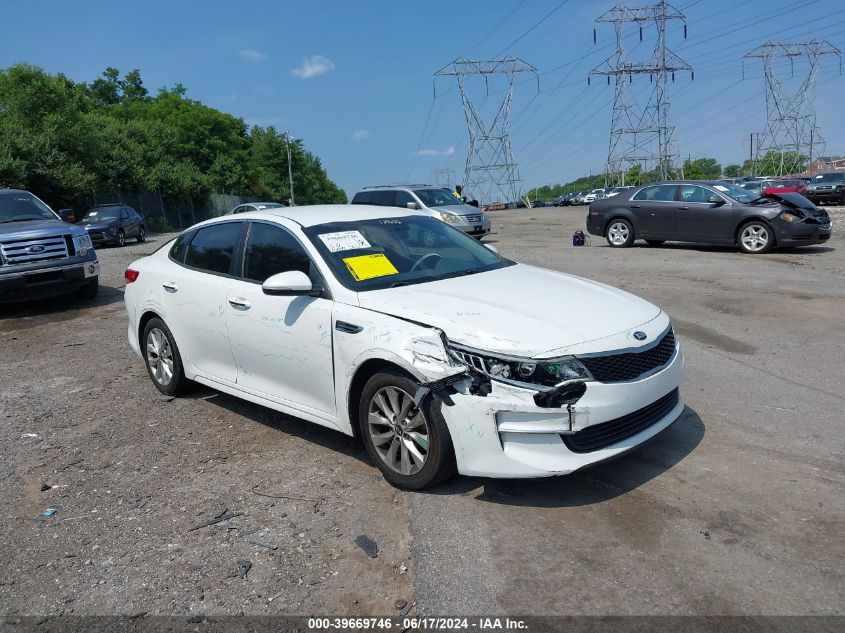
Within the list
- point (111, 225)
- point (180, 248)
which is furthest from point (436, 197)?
point (180, 248)

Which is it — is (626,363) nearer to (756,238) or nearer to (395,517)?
(395,517)

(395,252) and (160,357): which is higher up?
(395,252)

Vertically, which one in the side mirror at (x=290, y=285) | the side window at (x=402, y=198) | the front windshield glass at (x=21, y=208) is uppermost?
the front windshield glass at (x=21, y=208)

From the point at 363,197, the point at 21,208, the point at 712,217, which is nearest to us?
the point at 21,208

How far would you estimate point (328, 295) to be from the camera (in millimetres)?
4527

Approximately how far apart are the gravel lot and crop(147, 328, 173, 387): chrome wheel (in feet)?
0.70

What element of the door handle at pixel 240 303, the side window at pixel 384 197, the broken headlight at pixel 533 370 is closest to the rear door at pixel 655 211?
the side window at pixel 384 197

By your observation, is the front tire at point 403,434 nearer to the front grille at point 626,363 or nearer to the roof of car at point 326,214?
the front grille at point 626,363

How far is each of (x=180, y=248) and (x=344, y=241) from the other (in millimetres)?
2012

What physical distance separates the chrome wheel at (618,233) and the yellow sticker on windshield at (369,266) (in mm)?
13013

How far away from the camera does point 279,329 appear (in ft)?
15.7

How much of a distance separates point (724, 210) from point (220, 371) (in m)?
12.6

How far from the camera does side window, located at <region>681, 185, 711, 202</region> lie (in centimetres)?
1530

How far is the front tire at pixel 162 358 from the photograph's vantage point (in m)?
5.96
